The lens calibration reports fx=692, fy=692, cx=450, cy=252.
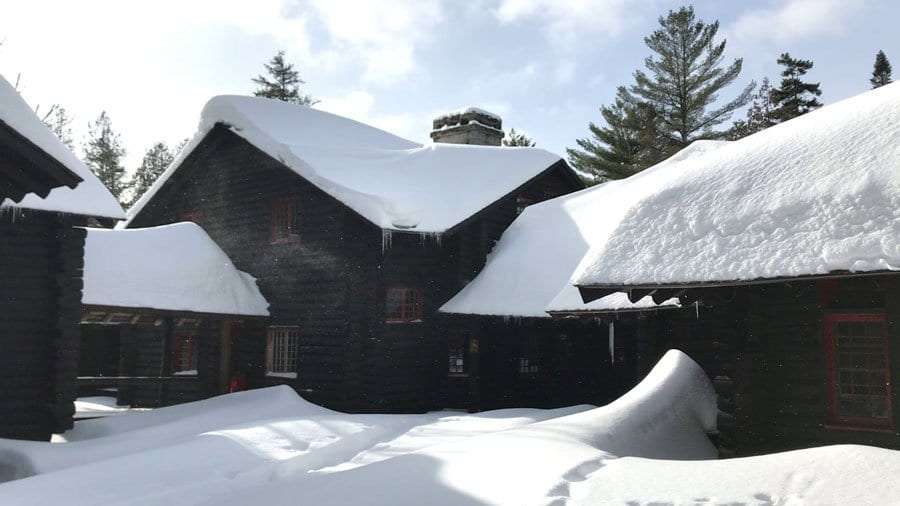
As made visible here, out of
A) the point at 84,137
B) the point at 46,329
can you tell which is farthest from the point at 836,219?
the point at 84,137

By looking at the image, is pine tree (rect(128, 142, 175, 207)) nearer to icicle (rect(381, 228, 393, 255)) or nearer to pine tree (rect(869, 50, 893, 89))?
icicle (rect(381, 228, 393, 255))

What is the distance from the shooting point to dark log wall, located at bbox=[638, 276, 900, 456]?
788 centimetres

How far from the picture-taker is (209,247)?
1944 cm

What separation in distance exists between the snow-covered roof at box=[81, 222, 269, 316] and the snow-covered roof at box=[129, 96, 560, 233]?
3345 millimetres

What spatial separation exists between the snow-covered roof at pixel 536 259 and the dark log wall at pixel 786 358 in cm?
628

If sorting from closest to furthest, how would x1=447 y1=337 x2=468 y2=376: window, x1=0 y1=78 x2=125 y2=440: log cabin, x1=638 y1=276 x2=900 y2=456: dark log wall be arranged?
1. x1=638 y1=276 x2=900 y2=456: dark log wall
2. x1=0 y1=78 x2=125 y2=440: log cabin
3. x1=447 y1=337 x2=468 y2=376: window

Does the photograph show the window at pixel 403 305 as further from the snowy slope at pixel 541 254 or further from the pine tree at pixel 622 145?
the pine tree at pixel 622 145

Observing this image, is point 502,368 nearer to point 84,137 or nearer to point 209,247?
point 209,247

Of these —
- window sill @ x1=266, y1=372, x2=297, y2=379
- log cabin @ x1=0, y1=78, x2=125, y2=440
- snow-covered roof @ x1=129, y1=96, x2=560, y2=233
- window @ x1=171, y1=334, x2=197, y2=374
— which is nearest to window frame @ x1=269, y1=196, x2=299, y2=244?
snow-covered roof @ x1=129, y1=96, x2=560, y2=233

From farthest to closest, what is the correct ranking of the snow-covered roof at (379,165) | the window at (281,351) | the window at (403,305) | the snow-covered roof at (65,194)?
the window at (281,351) → the snow-covered roof at (379,165) → the window at (403,305) → the snow-covered roof at (65,194)

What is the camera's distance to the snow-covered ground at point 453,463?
4.85 metres

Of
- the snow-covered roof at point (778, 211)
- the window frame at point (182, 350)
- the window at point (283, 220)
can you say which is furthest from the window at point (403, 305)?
the snow-covered roof at point (778, 211)

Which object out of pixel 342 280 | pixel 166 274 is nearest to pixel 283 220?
pixel 342 280

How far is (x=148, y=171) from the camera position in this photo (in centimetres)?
4550
